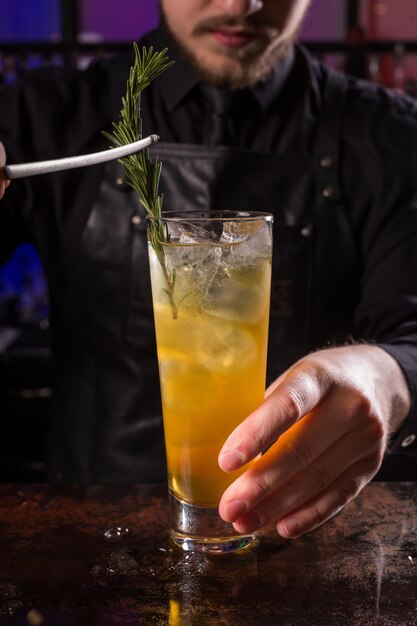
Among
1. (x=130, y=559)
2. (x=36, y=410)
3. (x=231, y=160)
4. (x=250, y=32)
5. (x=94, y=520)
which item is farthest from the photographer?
(x=36, y=410)

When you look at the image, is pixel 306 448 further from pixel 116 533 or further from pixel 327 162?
pixel 327 162

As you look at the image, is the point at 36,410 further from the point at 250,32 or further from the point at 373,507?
the point at 373,507

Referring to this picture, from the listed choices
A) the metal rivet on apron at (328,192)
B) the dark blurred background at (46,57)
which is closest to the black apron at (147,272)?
the metal rivet on apron at (328,192)

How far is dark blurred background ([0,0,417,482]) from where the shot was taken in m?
3.66

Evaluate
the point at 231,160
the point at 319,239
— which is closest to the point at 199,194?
the point at 231,160

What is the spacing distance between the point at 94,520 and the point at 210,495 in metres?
0.22

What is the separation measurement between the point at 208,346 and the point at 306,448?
214 mm

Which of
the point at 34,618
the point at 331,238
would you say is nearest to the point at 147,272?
the point at 331,238

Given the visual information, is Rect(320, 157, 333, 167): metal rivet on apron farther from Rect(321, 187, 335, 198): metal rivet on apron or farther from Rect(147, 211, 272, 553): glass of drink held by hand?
Rect(147, 211, 272, 553): glass of drink held by hand

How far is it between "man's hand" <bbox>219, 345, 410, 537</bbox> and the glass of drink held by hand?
0.07m

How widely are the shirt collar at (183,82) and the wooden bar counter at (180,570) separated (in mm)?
1310

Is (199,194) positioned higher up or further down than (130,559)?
higher up

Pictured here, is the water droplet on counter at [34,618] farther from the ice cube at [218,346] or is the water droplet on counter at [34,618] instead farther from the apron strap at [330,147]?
the apron strap at [330,147]

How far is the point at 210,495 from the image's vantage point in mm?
1164
